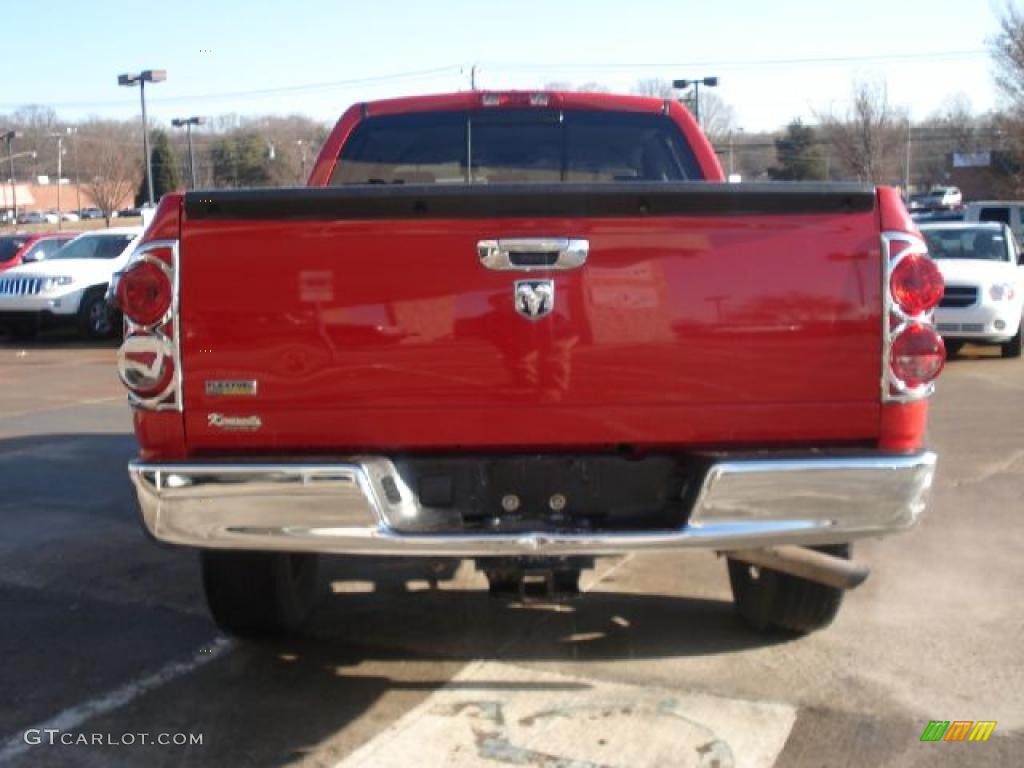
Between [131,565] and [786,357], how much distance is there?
381cm

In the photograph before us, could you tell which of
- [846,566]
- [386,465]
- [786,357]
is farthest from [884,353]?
[386,465]

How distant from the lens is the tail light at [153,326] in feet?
11.8

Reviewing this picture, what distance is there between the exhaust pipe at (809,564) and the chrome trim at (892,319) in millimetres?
677

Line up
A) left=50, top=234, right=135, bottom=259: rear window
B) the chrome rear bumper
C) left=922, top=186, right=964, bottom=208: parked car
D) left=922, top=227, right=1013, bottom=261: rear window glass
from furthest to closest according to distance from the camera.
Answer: left=922, top=186, right=964, bottom=208: parked car
left=50, top=234, right=135, bottom=259: rear window
left=922, top=227, right=1013, bottom=261: rear window glass
the chrome rear bumper

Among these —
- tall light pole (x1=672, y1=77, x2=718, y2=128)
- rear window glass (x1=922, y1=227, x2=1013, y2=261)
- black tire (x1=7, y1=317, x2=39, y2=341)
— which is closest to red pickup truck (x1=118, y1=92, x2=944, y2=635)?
rear window glass (x1=922, y1=227, x2=1013, y2=261)

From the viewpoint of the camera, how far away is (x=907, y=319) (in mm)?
3598

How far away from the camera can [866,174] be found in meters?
42.8

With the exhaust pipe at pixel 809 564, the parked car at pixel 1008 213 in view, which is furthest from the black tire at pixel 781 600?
the parked car at pixel 1008 213

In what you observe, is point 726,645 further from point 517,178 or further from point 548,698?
point 517,178

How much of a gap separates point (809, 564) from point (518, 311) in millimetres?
1327

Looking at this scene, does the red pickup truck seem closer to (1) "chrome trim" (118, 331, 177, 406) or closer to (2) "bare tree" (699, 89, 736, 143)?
(1) "chrome trim" (118, 331, 177, 406)

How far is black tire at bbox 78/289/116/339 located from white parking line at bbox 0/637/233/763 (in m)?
15.6

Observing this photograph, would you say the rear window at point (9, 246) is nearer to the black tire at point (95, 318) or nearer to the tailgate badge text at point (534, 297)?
the black tire at point (95, 318)

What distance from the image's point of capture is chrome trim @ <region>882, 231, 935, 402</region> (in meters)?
3.58
